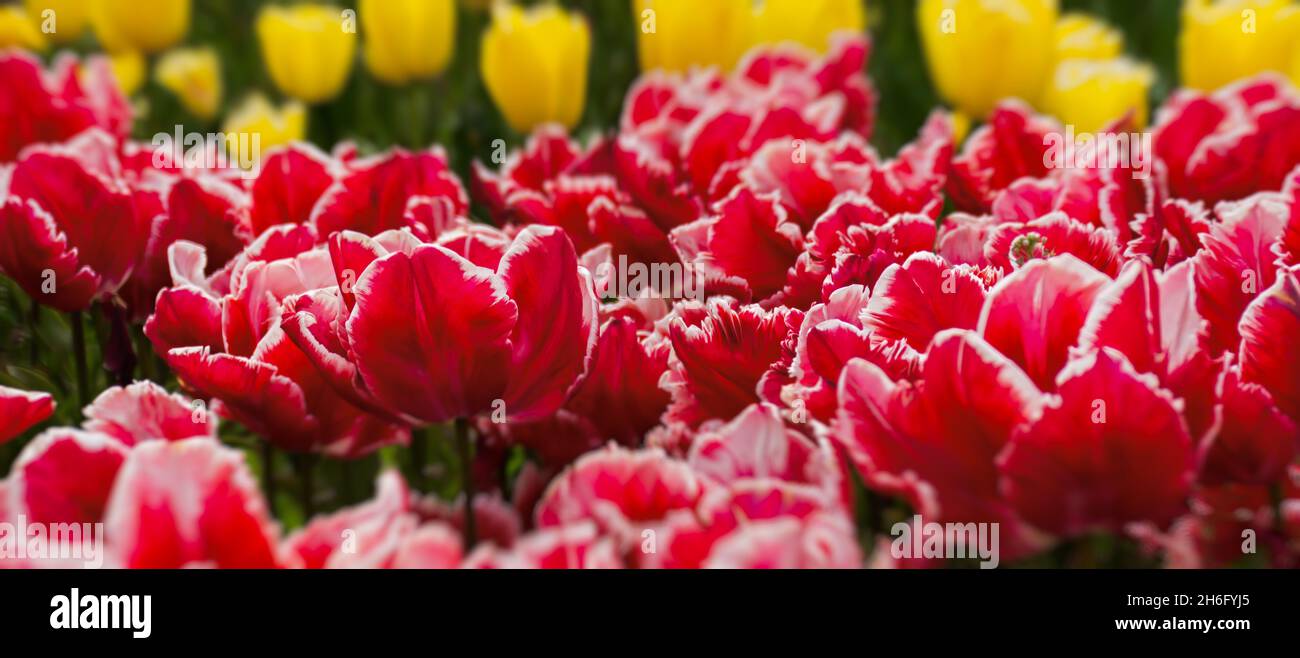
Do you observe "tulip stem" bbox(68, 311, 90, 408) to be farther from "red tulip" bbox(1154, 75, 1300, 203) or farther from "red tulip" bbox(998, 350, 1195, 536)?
"red tulip" bbox(1154, 75, 1300, 203)

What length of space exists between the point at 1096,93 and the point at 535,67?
25.9 inches

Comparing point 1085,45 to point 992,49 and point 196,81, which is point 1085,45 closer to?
point 992,49

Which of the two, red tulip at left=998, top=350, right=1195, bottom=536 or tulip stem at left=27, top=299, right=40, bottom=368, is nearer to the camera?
red tulip at left=998, top=350, right=1195, bottom=536

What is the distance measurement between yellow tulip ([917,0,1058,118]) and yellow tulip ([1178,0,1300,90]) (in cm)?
18

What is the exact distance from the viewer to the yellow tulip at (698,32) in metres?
1.70

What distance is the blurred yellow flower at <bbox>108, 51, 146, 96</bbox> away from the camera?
2.09 metres

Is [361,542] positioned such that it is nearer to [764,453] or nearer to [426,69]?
[764,453]

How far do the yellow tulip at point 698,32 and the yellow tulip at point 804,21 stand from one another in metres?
0.02

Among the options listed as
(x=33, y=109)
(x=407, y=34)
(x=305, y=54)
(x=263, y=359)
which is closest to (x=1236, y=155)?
(x=263, y=359)

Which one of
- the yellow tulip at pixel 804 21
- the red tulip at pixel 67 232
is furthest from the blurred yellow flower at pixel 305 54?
the red tulip at pixel 67 232

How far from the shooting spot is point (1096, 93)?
1.45 metres

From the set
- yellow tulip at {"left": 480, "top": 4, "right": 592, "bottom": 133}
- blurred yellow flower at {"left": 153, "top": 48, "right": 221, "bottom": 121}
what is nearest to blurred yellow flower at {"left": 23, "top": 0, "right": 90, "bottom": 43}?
blurred yellow flower at {"left": 153, "top": 48, "right": 221, "bottom": 121}
